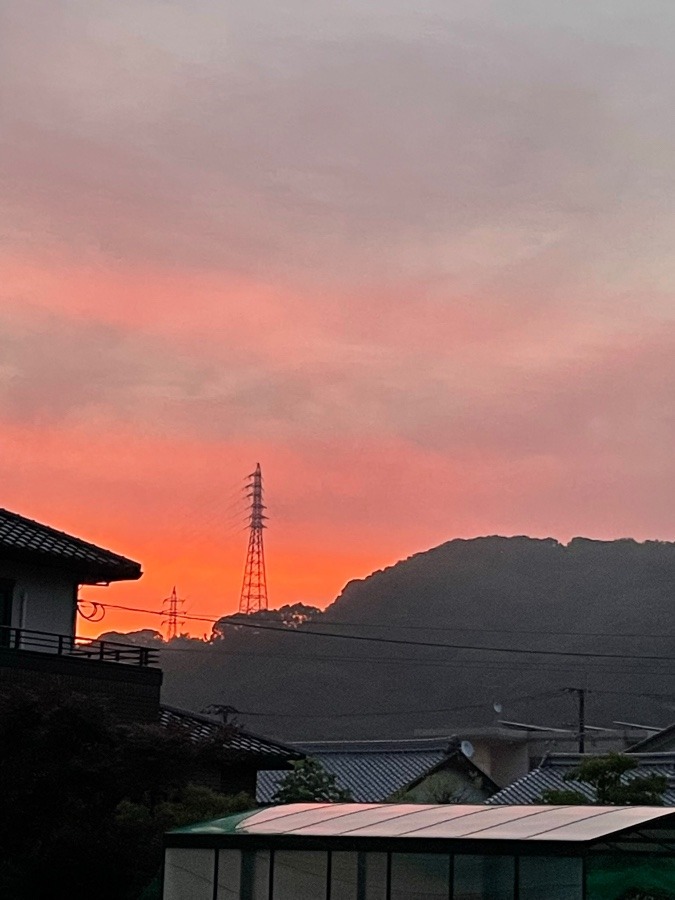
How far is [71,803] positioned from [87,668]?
529cm

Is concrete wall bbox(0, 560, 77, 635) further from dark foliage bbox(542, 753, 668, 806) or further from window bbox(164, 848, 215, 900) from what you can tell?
dark foliage bbox(542, 753, 668, 806)

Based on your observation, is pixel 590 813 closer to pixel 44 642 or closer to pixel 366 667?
pixel 44 642

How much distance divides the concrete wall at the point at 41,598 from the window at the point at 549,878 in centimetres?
1542

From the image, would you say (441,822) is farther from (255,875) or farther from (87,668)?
(87,668)

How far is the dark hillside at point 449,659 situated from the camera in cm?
11006

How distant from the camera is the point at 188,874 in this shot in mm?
20109

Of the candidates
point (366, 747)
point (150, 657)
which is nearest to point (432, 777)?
point (366, 747)

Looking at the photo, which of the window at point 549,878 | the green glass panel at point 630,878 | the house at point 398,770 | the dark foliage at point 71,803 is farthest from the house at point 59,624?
the house at point 398,770

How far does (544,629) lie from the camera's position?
12762cm

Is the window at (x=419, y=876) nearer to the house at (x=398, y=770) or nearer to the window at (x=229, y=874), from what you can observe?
the window at (x=229, y=874)

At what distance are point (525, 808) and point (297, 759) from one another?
12.3 m

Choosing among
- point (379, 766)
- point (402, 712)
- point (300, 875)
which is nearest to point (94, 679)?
point (300, 875)

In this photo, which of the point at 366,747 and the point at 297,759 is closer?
the point at 297,759

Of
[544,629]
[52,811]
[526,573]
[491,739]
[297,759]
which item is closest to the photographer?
[52,811]
